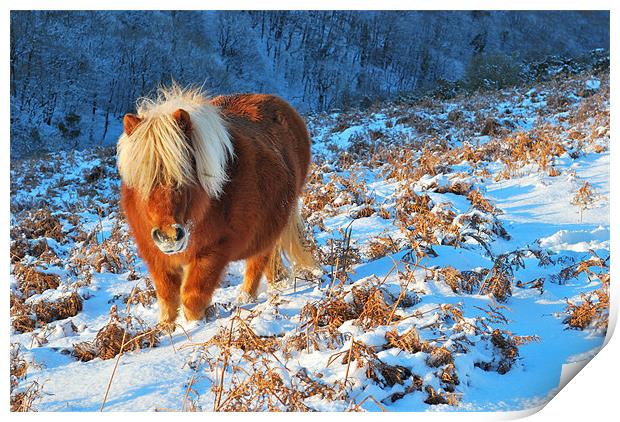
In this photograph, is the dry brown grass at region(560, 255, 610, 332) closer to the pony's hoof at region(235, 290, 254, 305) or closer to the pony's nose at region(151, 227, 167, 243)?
the pony's hoof at region(235, 290, 254, 305)

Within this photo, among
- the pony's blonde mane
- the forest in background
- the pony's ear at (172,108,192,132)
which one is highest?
the pony's ear at (172,108,192,132)

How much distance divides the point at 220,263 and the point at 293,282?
106cm

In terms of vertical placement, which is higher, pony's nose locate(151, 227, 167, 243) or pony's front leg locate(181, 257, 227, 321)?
pony's nose locate(151, 227, 167, 243)

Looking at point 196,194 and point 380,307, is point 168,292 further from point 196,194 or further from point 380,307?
point 380,307

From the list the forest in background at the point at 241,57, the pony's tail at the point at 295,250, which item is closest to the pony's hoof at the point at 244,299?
the pony's tail at the point at 295,250

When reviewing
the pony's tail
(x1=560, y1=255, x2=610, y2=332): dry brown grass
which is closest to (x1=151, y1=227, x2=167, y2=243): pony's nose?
the pony's tail

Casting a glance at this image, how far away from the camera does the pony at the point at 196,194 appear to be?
3.04 metres

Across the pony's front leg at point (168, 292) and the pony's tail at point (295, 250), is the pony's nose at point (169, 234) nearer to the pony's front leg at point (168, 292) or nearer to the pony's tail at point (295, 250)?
the pony's front leg at point (168, 292)

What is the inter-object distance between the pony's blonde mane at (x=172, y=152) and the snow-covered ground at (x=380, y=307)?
81 centimetres

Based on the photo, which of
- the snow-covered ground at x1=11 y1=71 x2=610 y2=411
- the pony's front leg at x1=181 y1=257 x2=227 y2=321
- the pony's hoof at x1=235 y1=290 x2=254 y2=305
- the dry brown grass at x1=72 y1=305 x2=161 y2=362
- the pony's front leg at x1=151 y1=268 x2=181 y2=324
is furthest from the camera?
the pony's hoof at x1=235 y1=290 x2=254 y2=305

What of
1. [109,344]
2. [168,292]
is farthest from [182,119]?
[109,344]

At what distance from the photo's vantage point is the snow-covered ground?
2484 mm

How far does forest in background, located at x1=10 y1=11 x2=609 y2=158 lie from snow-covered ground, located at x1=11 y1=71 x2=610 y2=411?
51.7 ft

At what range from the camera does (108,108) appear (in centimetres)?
2886
